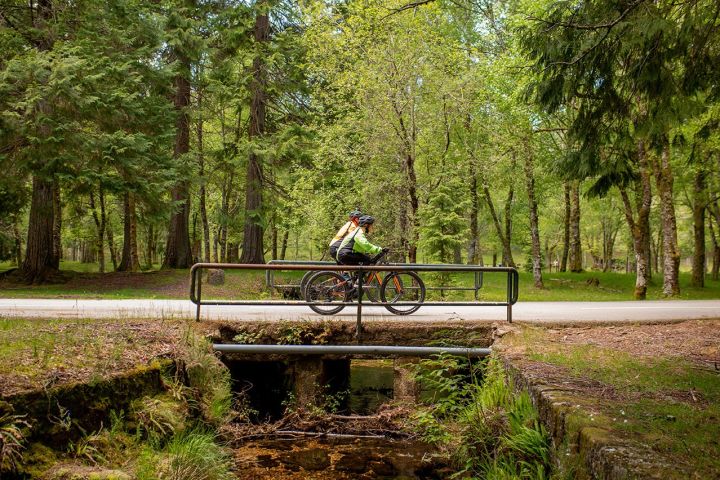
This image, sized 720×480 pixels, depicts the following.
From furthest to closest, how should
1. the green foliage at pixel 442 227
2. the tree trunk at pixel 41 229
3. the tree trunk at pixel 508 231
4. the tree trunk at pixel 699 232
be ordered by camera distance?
1. the tree trunk at pixel 508 231
2. the tree trunk at pixel 699 232
3. the tree trunk at pixel 41 229
4. the green foliage at pixel 442 227

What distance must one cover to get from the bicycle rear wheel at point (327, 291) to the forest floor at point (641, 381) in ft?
10.4

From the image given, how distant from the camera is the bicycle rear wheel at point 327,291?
9.91m

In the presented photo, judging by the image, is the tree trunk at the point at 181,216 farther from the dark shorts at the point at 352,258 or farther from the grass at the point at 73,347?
the grass at the point at 73,347

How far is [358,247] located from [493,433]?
14.8ft

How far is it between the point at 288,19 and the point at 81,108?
12.0 metres

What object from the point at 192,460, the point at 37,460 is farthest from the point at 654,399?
the point at 37,460

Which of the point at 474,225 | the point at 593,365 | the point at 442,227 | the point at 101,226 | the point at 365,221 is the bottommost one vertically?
the point at 593,365

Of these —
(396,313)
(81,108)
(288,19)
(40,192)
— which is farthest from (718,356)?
(288,19)

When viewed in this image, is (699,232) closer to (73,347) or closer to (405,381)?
(405,381)

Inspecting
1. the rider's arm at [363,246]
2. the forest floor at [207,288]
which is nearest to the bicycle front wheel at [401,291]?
the rider's arm at [363,246]

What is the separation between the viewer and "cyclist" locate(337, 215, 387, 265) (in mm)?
9711

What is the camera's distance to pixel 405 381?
8562mm

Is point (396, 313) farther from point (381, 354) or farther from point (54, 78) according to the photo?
point (54, 78)

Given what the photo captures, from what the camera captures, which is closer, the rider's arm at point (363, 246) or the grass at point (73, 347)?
the grass at point (73, 347)
